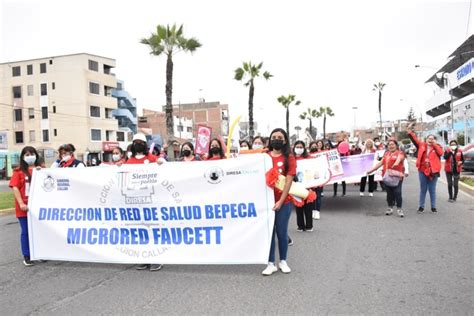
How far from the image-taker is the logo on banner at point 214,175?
215 inches

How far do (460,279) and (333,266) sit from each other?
144 cm

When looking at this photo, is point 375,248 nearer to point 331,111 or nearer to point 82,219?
point 82,219

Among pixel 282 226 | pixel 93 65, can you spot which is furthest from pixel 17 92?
pixel 282 226

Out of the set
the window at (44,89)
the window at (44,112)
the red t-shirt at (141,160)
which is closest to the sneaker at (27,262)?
the red t-shirt at (141,160)

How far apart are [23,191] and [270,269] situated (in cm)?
370

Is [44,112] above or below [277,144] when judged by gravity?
above

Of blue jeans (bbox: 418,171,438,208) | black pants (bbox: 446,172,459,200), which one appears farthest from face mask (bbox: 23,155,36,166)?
black pants (bbox: 446,172,459,200)

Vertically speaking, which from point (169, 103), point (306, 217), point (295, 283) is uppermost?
point (169, 103)

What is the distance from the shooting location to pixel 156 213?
5.64 metres

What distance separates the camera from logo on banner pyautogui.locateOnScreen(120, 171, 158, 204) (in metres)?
5.72

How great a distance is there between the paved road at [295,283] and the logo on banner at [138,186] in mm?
931

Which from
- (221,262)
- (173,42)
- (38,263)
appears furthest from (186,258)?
(173,42)

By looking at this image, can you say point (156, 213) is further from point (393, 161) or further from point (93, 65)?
point (93, 65)

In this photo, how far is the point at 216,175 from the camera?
5.49 metres
